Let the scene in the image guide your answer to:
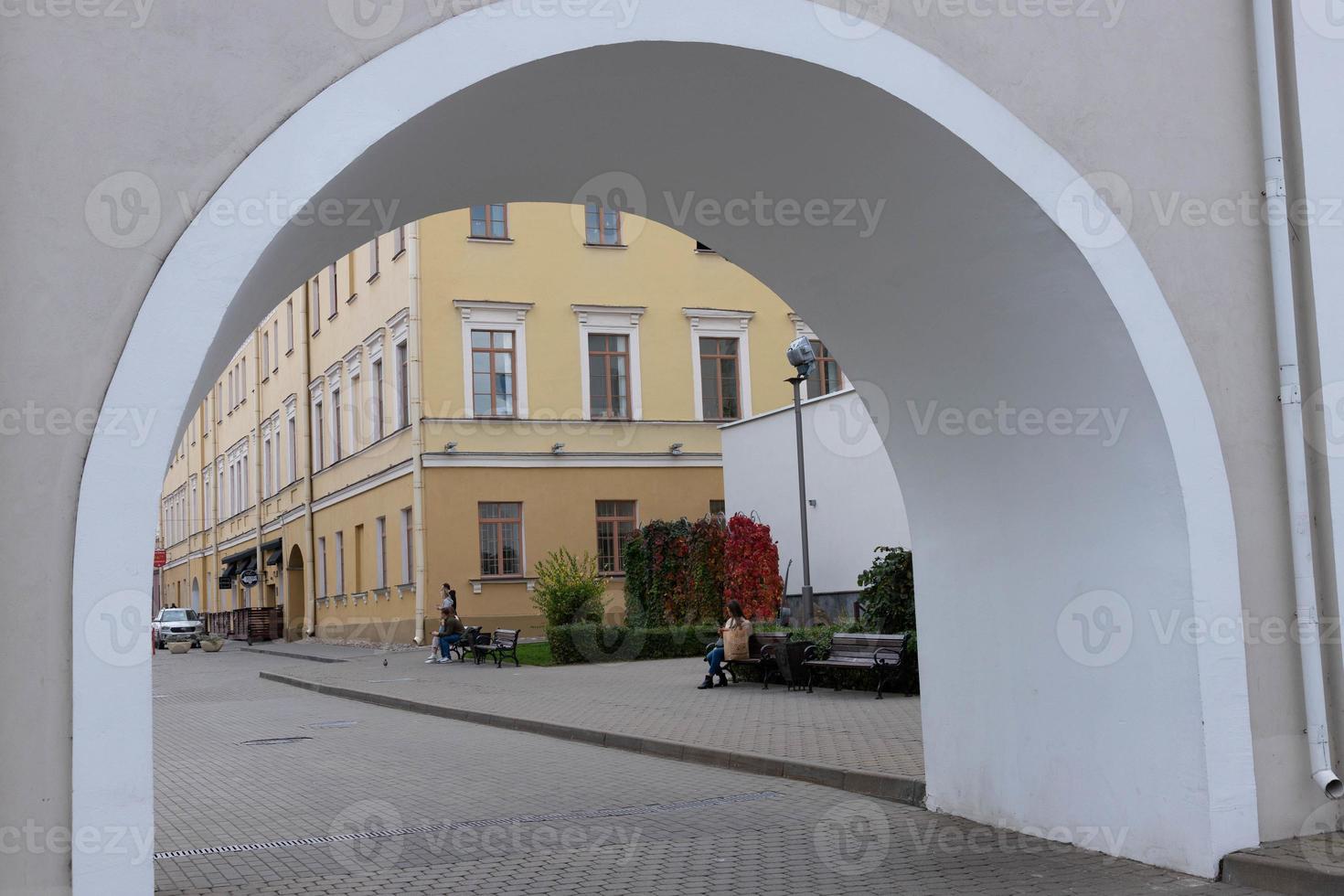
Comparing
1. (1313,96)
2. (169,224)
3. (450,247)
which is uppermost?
(450,247)

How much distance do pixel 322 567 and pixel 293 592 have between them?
3.43m

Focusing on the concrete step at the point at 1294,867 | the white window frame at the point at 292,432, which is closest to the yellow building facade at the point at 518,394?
the white window frame at the point at 292,432

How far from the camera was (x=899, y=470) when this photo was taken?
351 inches

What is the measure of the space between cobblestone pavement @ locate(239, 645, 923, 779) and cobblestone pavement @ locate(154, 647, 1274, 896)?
75 centimetres

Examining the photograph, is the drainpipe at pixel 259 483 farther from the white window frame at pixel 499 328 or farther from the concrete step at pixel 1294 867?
the concrete step at pixel 1294 867

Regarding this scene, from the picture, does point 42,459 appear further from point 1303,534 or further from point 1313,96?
point 1313,96

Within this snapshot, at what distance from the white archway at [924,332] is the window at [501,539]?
26088mm

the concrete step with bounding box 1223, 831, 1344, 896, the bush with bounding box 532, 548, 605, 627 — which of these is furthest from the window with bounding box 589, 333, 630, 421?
the concrete step with bounding box 1223, 831, 1344, 896

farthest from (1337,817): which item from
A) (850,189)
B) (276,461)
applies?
(276,461)

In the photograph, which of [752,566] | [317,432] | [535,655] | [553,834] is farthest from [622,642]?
[317,432]

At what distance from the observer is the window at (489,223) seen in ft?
113

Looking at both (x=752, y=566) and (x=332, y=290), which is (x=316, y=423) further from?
(x=752, y=566)

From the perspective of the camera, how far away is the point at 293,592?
45406 mm

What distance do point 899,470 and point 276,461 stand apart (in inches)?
1632
